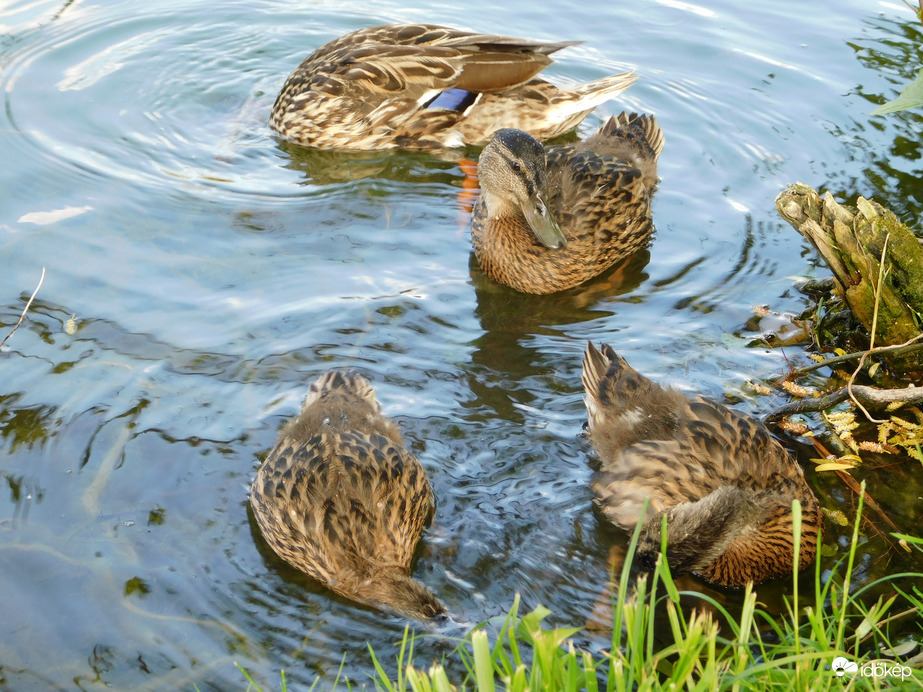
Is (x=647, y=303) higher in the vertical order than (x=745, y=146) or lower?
lower

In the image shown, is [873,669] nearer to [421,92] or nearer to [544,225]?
[544,225]

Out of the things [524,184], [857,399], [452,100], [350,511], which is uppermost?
[452,100]

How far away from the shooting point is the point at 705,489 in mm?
3963

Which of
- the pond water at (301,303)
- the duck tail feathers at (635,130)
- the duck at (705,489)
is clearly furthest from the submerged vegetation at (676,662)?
the duck tail feathers at (635,130)

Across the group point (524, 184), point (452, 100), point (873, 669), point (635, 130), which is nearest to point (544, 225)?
point (524, 184)

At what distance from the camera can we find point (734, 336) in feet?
17.8

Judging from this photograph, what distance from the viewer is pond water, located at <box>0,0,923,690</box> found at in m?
3.76

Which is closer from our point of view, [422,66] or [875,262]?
[875,262]

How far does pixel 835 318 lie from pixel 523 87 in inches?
146

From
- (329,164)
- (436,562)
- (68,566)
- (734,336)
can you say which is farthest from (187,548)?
(329,164)

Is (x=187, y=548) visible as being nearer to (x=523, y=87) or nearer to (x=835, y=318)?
(x=835, y=318)

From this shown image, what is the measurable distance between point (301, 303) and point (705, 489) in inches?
108

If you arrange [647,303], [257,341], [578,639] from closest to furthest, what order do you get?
[578,639], [257,341], [647,303]

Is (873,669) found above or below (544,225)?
below
